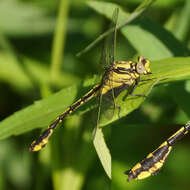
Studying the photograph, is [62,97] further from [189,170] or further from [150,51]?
[189,170]

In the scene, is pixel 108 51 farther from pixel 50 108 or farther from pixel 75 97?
pixel 50 108

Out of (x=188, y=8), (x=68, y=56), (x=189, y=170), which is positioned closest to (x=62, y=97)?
(x=188, y=8)

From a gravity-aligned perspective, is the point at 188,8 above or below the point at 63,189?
above

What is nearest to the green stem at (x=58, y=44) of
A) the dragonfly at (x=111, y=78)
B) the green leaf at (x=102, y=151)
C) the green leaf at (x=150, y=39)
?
the dragonfly at (x=111, y=78)

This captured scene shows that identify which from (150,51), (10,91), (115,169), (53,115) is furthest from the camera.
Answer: (10,91)

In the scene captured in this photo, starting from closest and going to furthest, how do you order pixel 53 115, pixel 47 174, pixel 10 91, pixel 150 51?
1. pixel 53 115
2. pixel 150 51
3. pixel 47 174
4. pixel 10 91

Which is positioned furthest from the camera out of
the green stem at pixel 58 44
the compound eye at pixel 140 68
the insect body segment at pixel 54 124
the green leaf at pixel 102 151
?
the green stem at pixel 58 44

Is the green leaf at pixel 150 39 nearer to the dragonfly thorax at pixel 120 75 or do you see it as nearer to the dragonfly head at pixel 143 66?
the dragonfly head at pixel 143 66
